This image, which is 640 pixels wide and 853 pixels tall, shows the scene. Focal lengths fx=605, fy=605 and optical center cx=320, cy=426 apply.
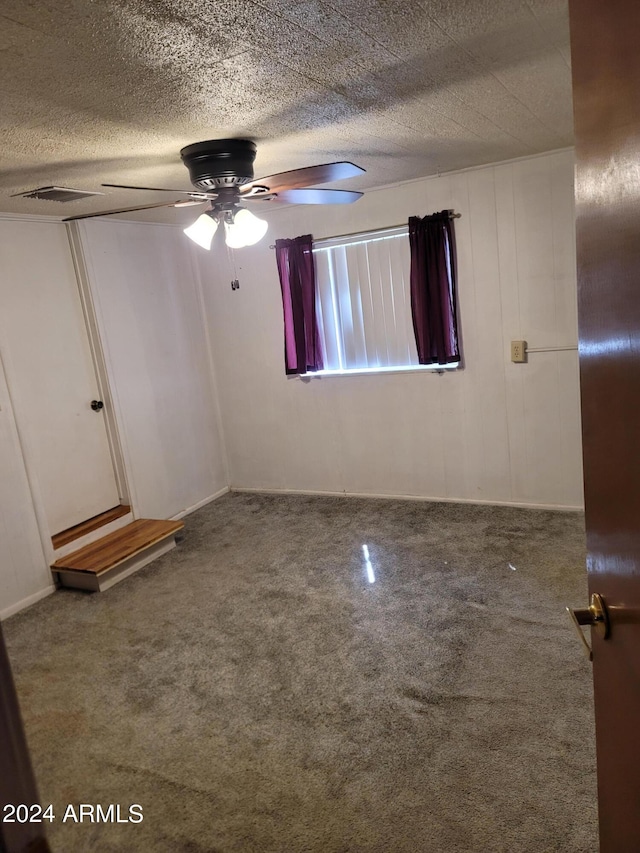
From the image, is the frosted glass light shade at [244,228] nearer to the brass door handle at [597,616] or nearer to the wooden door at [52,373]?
the wooden door at [52,373]

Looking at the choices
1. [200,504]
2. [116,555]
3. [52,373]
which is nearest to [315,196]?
[52,373]

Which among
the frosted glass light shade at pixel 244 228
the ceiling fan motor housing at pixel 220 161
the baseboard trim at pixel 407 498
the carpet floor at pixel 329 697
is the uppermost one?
the ceiling fan motor housing at pixel 220 161

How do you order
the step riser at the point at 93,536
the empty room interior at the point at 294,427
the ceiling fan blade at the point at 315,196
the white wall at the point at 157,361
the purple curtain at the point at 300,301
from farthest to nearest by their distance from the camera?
the purple curtain at the point at 300,301, the white wall at the point at 157,361, the step riser at the point at 93,536, the ceiling fan blade at the point at 315,196, the empty room interior at the point at 294,427

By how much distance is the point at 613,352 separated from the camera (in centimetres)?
90

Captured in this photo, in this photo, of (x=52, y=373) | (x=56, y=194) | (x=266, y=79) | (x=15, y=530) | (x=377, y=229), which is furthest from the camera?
(x=377, y=229)

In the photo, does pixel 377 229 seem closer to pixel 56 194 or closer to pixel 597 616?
pixel 56 194

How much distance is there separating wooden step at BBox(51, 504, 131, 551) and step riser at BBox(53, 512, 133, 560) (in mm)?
16

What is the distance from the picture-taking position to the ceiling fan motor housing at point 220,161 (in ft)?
8.71

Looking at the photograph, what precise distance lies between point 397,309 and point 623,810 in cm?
373

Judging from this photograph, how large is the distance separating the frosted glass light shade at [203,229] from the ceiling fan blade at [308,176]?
207mm

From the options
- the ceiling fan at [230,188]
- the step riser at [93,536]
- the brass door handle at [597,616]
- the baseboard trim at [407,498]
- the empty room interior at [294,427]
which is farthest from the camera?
the baseboard trim at [407,498]

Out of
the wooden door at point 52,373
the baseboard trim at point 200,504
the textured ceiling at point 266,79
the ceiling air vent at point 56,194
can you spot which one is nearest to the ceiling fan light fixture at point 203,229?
the textured ceiling at point 266,79

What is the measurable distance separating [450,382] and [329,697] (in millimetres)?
2559

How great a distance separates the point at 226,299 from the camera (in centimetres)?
508
